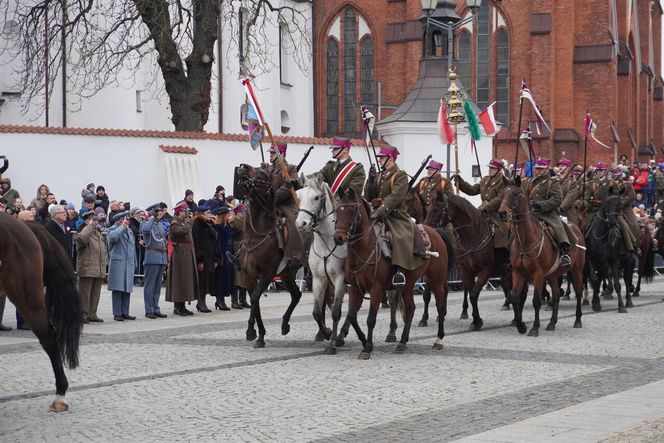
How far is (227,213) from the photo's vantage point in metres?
23.0

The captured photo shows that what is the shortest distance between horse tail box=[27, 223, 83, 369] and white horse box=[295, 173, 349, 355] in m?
3.62

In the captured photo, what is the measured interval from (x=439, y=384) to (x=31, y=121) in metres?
27.3

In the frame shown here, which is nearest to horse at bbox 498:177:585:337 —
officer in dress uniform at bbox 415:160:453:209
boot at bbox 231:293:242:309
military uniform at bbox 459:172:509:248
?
military uniform at bbox 459:172:509:248

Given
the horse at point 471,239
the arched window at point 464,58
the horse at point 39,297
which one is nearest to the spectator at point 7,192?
the horse at point 471,239

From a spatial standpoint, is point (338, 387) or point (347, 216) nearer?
point (338, 387)

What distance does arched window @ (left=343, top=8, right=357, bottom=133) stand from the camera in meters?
55.0

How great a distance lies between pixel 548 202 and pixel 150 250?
22.8ft

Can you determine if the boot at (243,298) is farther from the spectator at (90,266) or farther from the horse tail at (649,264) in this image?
the horse tail at (649,264)

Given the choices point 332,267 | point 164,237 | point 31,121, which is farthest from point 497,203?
point 31,121

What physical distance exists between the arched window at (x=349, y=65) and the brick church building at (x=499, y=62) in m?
0.04

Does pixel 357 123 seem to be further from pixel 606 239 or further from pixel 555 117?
pixel 606 239

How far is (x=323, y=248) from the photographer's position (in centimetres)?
1501

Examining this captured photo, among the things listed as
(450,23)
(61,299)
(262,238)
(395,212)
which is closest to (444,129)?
(450,23)

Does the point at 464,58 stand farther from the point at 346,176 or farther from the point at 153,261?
the point at 346,176
